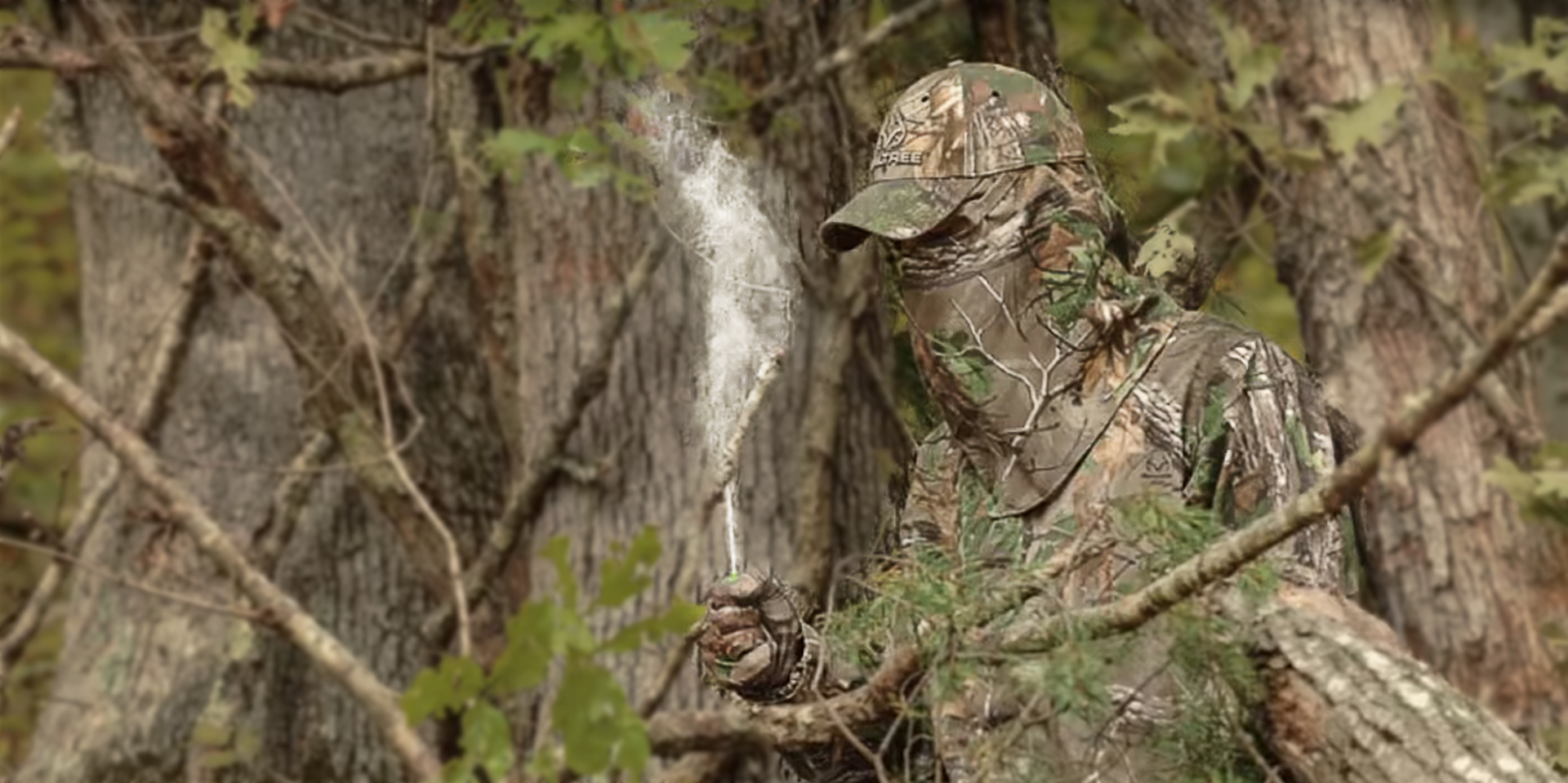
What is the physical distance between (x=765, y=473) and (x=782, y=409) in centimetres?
15

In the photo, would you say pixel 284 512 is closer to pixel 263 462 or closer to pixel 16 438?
pixel 263 462

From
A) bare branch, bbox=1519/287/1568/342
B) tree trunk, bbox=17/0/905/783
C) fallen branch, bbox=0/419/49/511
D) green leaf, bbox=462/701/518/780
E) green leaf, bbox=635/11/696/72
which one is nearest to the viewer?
bare branch, bbox=1519/287/1568/342

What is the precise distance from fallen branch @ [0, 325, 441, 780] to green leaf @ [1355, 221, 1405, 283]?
2.50 meters

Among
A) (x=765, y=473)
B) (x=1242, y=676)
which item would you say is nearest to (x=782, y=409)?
(x=765, y=473)

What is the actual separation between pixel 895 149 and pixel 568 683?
101 centimetres

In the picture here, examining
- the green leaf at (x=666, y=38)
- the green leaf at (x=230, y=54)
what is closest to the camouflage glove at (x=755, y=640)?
the green leaf at (x=666, y=38)

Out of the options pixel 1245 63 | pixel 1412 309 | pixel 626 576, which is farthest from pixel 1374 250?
pixel 626 576

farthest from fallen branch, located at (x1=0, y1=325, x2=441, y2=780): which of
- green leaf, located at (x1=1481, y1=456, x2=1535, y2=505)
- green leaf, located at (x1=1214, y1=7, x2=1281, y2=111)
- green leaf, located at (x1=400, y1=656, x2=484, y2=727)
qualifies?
green leaf, located at (x1=1214, y1=7, x2=1281, y2=111)

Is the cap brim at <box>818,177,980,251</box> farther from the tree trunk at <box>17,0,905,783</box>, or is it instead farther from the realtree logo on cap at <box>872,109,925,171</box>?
the tree trunk at <box>17,0,905,783</box>

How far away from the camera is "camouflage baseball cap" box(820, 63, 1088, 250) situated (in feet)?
8.99

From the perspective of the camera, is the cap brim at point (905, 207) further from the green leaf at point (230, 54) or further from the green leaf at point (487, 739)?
the green leaf at point (230, 54)

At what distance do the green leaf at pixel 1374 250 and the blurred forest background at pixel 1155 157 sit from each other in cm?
24

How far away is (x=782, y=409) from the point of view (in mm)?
4547

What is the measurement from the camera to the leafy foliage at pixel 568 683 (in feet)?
10.2
